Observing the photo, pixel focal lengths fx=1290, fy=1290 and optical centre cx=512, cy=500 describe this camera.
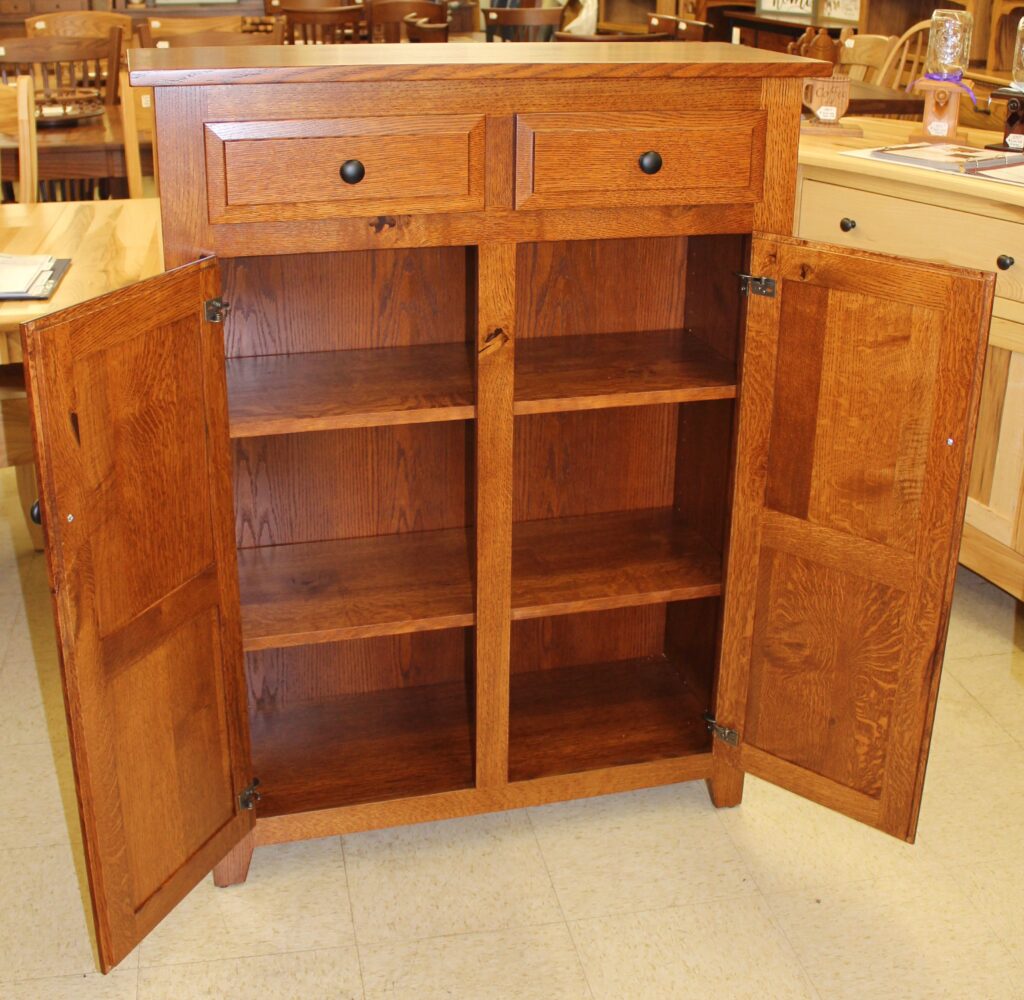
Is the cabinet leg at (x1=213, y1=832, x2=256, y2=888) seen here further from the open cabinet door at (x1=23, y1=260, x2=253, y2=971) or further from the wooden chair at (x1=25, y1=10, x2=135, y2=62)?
the wooden chair at (x1=25, y1=10, x2=135, y2=62)

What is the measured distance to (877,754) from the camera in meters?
1.91

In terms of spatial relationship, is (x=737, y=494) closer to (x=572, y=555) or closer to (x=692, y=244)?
(x=572, y=555)

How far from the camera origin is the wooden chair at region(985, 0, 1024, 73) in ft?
15.7

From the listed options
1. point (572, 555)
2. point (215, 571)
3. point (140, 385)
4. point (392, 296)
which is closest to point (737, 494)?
point (572, 555)

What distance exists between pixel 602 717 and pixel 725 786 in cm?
24

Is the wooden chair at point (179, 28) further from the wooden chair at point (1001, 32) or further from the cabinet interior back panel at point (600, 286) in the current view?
the cabinet interior back panel at point (600, 286)

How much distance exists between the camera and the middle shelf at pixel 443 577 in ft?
6.32

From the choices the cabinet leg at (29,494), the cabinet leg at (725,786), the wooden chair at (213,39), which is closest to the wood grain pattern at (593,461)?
the cabinet leg at (725,786)

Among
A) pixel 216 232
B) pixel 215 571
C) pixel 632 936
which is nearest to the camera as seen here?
pixel 216 232

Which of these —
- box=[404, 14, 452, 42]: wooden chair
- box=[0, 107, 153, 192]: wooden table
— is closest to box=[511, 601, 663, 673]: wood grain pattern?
box=[0, 107, 153, 192]: wooden table

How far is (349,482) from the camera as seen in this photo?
214 centimetres

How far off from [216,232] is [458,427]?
24.7 inches

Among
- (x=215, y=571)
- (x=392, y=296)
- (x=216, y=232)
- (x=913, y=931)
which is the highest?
(x=216, y=232)

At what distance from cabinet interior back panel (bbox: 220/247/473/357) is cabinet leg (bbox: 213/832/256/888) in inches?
29.8
